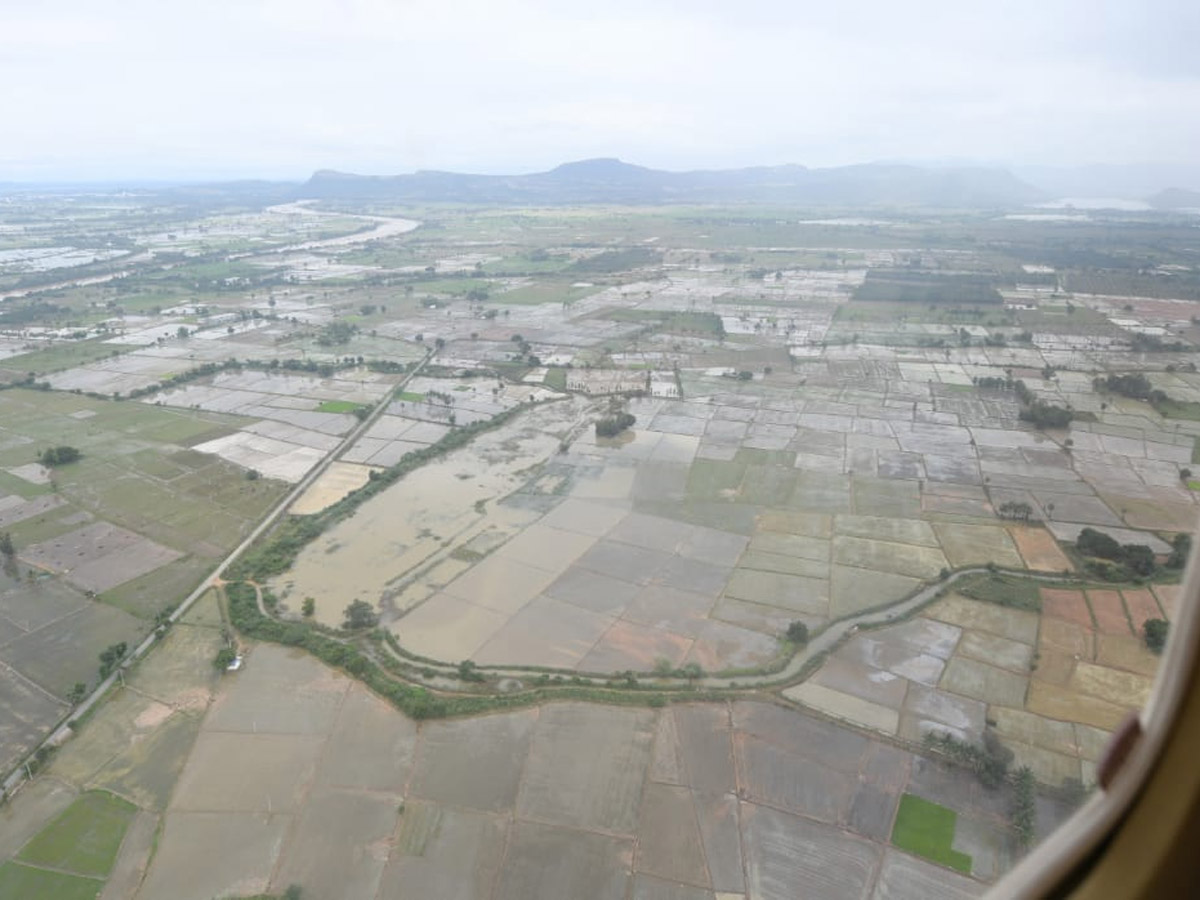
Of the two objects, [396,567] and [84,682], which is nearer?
[84,682]

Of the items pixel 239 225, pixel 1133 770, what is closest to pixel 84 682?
pixel 1133 770

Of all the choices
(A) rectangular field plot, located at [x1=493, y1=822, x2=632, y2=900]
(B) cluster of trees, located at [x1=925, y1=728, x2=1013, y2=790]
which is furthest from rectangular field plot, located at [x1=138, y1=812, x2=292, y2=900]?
(B) cluster of trees, located at [x1=925, y1=728, x2=1013, y2=790]

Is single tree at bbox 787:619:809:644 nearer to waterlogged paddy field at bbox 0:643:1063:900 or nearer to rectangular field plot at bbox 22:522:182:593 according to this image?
waterlogged paddy field at bbox 0:643:1063:900

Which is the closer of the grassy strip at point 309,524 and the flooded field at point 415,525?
the flooded field at point 415,525

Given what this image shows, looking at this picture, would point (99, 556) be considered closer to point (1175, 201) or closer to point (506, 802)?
point (506, 802)

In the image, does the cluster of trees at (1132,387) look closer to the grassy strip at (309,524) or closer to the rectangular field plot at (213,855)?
the grassy strip at (309,524)

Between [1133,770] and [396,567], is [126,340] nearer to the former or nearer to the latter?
[396,567]

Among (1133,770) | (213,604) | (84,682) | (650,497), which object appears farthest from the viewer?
(650,497)

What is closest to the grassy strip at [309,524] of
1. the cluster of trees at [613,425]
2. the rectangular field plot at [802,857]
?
the cluster of trees at [613,425]
